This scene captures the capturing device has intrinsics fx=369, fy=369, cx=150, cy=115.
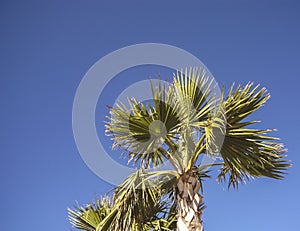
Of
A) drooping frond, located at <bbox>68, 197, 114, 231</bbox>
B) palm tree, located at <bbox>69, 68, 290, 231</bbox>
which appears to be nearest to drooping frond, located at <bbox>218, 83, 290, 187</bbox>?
palm tree, located at <bbox>69, 68, 290, 231</bbox>

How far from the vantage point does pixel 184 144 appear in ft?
19.4

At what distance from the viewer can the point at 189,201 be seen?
5.51 metres

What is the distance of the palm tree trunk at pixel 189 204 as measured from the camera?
5.34 m

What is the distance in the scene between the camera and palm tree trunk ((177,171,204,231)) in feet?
17.5

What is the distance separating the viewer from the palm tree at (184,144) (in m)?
5.52

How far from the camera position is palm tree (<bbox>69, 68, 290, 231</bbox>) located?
18.1ft

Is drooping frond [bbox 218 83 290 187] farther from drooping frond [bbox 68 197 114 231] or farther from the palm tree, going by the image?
drooping frond [bbox 68 197 114 231]

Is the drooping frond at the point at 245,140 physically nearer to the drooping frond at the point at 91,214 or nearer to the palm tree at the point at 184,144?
the palm tree at the point at 184,144

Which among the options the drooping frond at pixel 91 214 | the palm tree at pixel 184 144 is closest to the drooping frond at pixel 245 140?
the palm tree at pixel 184 144

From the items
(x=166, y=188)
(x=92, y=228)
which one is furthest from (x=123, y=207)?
(x=92, y=228)

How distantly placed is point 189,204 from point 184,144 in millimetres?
963

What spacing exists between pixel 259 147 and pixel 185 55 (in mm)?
1953

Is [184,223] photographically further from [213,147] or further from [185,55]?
[185,55]

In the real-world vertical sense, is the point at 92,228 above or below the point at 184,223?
above
